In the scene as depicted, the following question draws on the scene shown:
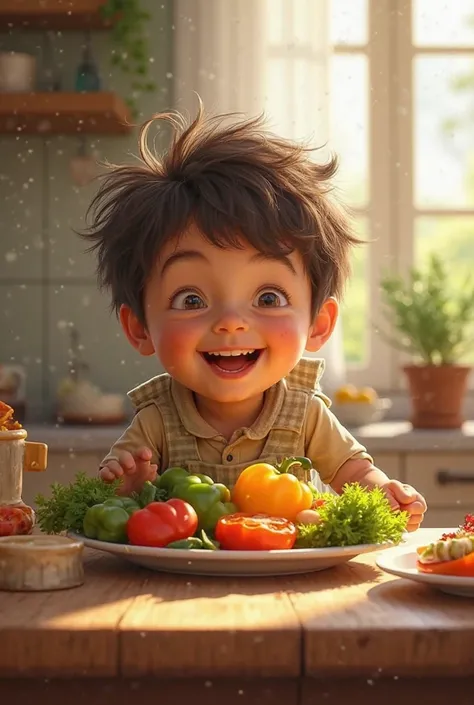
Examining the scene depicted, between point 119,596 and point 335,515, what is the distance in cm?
24

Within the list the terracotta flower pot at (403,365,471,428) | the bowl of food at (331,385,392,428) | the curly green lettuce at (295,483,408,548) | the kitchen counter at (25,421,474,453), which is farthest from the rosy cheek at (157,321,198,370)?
the terracotta flower pot at (403,365,471,428)

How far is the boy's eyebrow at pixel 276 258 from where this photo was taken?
1369 millimetres

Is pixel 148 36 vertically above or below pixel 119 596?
above

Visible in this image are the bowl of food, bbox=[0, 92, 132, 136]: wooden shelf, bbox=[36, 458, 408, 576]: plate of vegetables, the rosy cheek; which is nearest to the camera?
bbox=[36, 458, 408, 576]: plate of vegetables

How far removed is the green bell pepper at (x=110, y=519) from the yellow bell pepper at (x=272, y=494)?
116mm

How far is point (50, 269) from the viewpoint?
365 cm

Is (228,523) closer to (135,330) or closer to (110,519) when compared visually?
(110,519)

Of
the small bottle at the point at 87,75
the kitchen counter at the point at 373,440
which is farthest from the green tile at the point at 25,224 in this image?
the kitchen counter at the point at 373,440

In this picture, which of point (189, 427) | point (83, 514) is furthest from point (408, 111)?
point (83, 514)

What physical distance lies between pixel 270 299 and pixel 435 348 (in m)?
1.95

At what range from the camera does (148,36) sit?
143 inches

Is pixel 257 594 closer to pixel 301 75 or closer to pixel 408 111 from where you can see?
pixel 301 75

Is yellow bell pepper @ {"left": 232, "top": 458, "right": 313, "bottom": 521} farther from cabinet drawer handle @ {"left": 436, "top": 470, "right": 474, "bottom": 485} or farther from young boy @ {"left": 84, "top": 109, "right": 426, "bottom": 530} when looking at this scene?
cabinet drawer handle @ {"left": 436, "top": 470, "right": 474, "bottom": 485}

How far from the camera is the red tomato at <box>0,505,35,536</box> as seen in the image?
1.22 metres
